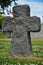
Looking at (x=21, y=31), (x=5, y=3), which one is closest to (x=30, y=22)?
(x=21, y=31)

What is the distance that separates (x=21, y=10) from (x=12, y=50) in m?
1.71

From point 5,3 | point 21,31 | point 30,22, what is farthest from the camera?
point 5,3

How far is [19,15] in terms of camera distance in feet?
48.3

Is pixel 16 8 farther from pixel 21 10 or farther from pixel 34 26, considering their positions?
pixel 34 26

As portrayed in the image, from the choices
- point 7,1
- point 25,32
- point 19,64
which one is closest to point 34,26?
point 25,32

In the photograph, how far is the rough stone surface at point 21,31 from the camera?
568 inches

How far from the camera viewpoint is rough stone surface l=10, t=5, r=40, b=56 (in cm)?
1442

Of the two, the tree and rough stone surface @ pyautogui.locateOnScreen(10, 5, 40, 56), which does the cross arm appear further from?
the tree

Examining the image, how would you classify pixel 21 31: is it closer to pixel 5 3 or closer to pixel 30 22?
pixel 30 22

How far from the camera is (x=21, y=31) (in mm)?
14531

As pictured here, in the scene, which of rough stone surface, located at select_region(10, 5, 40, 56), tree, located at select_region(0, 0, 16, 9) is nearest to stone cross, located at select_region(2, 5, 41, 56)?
rough stone surface, located at select_region(10, 5, 40, 56)

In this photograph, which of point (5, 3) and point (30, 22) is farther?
point (5, 3)

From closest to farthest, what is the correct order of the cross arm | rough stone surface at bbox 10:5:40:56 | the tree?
the cross arm, rough stone surface at bbox 10:5:40:56, the tree

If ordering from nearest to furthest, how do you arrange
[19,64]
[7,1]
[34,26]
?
1. [19,64]
2. [34,26]
3. [7,1]
